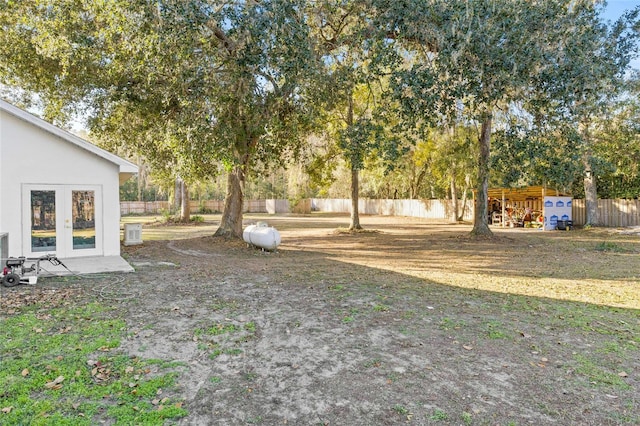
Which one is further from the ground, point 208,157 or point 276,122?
point 276,122

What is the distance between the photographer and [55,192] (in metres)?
10.3

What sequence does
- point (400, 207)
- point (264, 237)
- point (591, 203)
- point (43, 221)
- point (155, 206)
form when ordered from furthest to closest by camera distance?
point (155, 206)
point (400, 207)
point (591, 203)
point (264, 237)
point (43, 221)

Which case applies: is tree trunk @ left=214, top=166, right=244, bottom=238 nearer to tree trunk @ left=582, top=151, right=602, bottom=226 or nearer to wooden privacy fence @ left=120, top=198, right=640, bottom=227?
wooden privacy fence @ left=120, top=198, right=640, bottom=227

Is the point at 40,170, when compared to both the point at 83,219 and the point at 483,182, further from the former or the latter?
the point at 483,182

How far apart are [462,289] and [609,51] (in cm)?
768

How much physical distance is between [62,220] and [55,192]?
0.74 metres

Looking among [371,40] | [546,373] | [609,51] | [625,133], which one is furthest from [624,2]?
[546,373]

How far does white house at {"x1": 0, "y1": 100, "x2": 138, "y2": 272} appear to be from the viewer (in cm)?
971

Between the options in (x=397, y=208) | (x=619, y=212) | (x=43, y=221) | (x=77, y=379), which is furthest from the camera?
(x=397, y=208)

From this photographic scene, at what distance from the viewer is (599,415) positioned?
3.19 m

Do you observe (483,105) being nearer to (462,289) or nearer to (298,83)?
(298,83)

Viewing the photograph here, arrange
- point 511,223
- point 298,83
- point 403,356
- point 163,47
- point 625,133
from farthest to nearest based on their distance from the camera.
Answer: point 511,223
point 625,133
point 298,83
point 163,47
point 403,356

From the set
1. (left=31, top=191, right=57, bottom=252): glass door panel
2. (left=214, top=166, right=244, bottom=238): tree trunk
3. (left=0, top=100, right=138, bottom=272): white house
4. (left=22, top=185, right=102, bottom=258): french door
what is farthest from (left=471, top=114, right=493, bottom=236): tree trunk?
(left=31, top=191, right=57, bottom=252): glass door panel

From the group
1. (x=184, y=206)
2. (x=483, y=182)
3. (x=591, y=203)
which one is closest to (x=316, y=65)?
(x=483, y=182)
